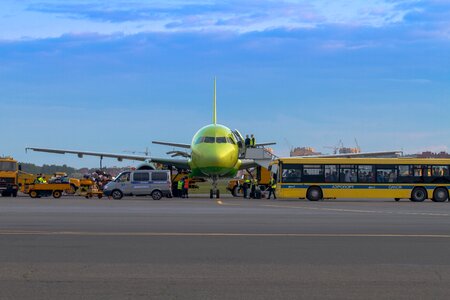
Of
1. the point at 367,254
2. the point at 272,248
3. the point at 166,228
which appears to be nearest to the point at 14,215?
the point at 166,228

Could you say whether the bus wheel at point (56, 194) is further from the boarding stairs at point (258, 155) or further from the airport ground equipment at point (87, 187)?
the boarding stairs at point (258, 155)

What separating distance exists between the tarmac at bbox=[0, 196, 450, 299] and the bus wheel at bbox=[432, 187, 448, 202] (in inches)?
963

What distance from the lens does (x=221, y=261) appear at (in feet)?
41.4

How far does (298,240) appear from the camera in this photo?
16.2 meters

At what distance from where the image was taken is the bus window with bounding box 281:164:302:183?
44.4 m

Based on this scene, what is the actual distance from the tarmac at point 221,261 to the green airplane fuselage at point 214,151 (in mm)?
26944

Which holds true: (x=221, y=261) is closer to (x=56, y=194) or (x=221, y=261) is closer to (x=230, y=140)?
(x=56, y=194)

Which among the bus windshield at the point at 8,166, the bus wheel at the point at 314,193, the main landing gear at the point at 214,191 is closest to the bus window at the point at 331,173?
the bus wheel at the point at 314,193

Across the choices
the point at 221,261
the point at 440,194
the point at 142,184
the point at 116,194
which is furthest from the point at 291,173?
the point at 221,261

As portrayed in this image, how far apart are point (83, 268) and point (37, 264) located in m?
0.90

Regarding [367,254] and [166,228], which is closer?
[367,254]

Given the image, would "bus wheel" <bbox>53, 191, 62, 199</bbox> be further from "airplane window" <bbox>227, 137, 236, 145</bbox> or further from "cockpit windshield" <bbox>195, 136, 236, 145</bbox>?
"airplane window" <bbox>227, 137, 236, 145</bbox>

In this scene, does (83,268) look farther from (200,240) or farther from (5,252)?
(200,240)

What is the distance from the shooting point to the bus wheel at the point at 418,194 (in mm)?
44250
